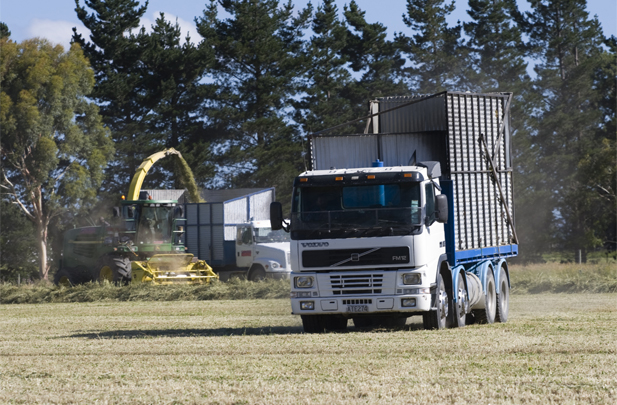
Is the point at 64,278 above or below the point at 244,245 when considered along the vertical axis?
below

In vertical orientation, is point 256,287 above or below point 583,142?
below

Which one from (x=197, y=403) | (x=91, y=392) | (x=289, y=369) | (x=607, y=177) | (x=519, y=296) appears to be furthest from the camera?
(x=607, y=177)

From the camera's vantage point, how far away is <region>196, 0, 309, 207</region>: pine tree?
A: 5806cm

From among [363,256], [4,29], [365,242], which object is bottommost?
[363,256]

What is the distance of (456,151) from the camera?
16.3 m

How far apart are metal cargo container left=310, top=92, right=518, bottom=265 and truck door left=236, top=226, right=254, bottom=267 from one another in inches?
664

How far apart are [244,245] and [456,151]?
62.3ft

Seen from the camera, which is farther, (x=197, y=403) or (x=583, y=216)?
(x=583, y=216)

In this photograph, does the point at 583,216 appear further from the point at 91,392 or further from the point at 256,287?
the point at 91,392

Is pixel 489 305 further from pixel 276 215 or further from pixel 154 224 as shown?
pixel 154 224

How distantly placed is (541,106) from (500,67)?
4.75 metres

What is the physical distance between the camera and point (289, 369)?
9.77m

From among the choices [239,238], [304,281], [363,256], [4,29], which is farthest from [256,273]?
[4,29]

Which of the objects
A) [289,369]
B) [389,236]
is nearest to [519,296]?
[389,236]
